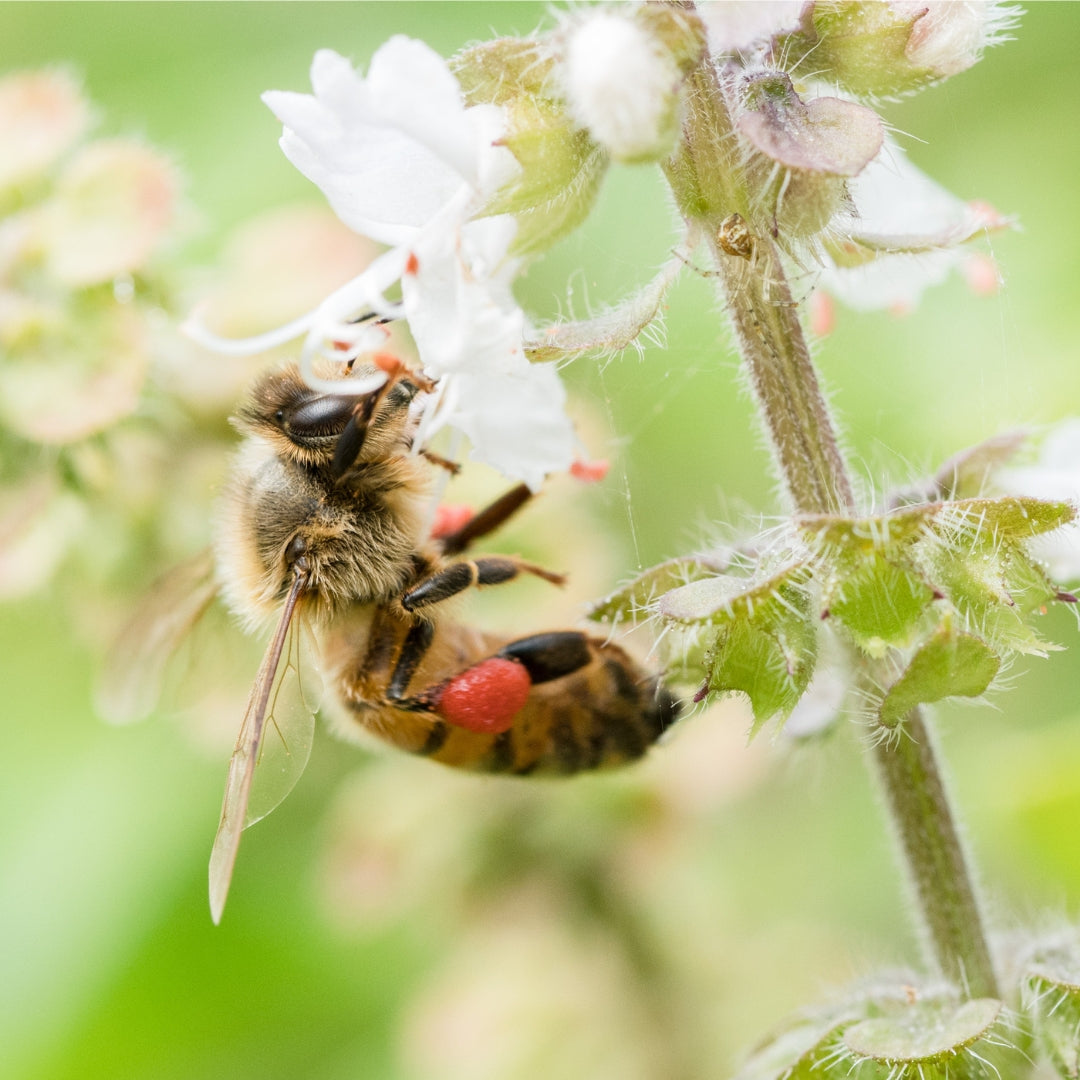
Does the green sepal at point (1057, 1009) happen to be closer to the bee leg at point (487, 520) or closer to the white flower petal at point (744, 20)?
the bee leg at point (487, 520)

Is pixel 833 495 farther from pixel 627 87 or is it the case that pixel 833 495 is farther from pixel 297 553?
pixel 297 553

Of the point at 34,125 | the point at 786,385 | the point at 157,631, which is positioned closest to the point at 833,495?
the point at 786,385

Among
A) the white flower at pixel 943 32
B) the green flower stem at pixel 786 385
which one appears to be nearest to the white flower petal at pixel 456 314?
the green flower stem at pixel 786 385

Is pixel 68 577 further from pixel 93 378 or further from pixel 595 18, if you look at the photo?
pixel 595 18

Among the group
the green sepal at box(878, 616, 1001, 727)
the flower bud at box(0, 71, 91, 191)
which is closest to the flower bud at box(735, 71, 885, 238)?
the green sepal at box(878, 616, 1001, 727)

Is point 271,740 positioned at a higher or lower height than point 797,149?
lower
